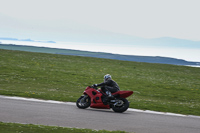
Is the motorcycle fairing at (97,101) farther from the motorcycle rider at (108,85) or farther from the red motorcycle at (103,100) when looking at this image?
the motorcycle rider at (108,85)

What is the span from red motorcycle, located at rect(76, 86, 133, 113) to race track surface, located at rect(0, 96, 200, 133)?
1.34 feet

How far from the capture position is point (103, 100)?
657 inches

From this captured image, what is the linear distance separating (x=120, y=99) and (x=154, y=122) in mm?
2847

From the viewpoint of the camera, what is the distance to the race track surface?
40.3ft

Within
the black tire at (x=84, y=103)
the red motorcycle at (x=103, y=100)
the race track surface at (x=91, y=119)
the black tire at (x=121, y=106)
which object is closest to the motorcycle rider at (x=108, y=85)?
the red motorcycle at (x=103, y=100)

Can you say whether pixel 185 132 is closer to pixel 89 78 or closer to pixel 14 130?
pixel 14 130

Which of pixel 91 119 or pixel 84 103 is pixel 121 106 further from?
pixel 91 119

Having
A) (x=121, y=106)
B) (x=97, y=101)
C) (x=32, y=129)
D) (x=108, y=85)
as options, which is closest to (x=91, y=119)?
(x=97, y=101)

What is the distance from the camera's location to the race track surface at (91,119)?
12289 millimetres

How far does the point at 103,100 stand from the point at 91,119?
3.13 m

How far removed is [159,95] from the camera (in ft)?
91.0

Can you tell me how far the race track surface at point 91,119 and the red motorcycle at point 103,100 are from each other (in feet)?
1.34

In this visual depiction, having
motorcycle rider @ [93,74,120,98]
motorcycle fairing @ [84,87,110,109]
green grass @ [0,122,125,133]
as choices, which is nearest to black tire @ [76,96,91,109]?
motorcycle fairing @ [84,87,110,109]

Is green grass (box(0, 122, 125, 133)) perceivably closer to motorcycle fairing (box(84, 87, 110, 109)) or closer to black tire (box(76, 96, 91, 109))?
motorcycle fairing (box(84, 87, 110, 109))
